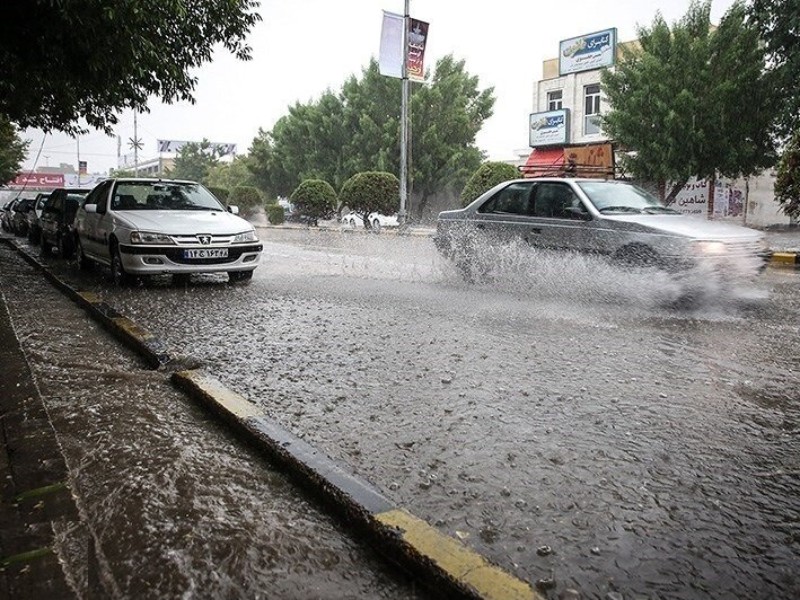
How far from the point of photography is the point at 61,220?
13.8 metres

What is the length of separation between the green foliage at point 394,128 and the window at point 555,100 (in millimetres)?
7765

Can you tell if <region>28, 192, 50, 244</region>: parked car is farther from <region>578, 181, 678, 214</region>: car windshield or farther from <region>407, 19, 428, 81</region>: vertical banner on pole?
<region>578, 181, 678, 214</region>: car windshield

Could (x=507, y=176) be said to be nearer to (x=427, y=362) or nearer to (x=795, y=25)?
(x=795, y=25)

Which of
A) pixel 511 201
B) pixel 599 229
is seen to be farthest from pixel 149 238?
pixel 599 229

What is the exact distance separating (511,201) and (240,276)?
14.2ft

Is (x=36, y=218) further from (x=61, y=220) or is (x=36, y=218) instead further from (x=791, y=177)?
(x=791, y=177)

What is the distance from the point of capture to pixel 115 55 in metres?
7.95

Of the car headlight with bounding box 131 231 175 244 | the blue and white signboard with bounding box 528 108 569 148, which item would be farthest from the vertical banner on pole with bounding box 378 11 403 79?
the car headlight with bounding box 131 231 175 244

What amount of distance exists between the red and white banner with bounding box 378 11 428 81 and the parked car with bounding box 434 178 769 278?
17057mm

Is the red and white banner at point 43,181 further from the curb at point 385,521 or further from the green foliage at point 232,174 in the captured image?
the curb at point 385,521

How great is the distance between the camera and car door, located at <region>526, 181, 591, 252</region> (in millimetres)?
7991

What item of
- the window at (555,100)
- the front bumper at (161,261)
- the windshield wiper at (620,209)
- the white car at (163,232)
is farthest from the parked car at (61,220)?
the window at (555,100)

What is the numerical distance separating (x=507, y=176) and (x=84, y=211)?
18536 millimetres

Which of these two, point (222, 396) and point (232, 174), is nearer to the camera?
point (222, 396)
